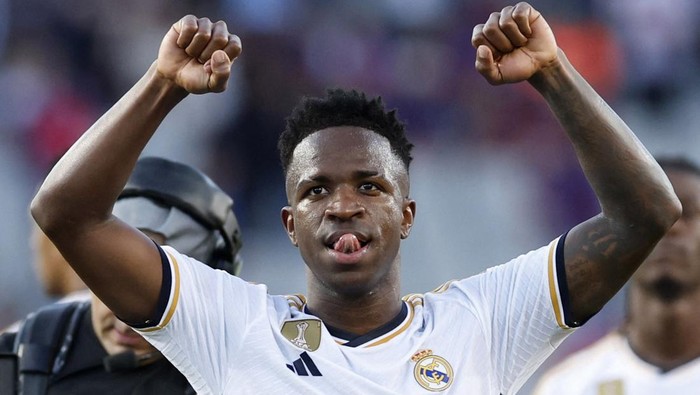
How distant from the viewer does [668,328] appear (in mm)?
5191

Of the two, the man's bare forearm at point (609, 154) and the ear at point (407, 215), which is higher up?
the man's bare forearm at point (609, 154)

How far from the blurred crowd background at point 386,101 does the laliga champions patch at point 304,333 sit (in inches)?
196

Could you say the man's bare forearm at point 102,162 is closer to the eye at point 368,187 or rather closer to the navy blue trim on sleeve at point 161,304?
the navy blue trim on sleeve at point 161,304

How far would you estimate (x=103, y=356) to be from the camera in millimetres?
3877

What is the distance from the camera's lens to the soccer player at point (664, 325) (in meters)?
5.08

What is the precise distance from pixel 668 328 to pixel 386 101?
152 inches

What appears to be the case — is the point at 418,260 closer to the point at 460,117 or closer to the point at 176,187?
the point at 460,117

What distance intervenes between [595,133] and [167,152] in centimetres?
566

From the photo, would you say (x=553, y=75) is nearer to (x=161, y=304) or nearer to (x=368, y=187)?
(x=368, y=187)

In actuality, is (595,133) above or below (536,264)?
above

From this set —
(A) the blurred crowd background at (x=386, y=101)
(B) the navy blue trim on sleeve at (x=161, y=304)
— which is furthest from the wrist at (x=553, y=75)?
(A) the blurred crowd background at (x=386, y=101)

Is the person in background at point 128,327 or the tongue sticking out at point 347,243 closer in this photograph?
the tongue sticking out at point 347,243

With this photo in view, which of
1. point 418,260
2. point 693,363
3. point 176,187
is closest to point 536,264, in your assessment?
point 176,187

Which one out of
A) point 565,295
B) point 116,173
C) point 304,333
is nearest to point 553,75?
point 565,295
